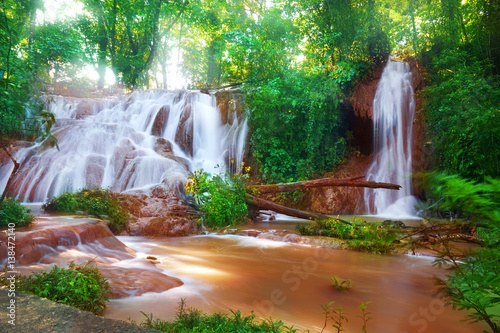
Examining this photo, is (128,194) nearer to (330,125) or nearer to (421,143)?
(330,125)

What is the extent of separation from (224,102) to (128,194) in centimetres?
912

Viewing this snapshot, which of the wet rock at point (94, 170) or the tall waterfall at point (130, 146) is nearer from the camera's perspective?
the tall waterfall at point (130, 146)

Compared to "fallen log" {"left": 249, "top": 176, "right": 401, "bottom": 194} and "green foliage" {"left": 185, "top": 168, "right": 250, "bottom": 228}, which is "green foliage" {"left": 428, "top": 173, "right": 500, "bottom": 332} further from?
"green foliage" {"left": 185, "top": 168, "right": 250, "bottom": 228}

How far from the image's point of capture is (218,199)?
8.72 m

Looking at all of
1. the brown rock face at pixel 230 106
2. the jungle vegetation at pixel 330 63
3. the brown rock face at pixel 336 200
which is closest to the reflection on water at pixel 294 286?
the jungle vegetation at pixel 330 63

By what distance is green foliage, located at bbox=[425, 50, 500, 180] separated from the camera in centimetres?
592

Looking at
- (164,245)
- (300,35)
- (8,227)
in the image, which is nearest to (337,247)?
(164,245)

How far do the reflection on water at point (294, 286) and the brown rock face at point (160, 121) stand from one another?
33.4 feet

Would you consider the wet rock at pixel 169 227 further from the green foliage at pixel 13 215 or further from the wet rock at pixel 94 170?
the wet rock at pixel 94 170

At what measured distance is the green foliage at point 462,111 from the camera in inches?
233

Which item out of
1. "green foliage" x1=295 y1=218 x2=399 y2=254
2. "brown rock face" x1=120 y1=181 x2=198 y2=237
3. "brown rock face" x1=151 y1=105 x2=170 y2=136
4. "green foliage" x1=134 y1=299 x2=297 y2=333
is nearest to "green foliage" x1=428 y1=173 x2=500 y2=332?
"green foliage" x1=134 y1=299 x2=297 y2=333

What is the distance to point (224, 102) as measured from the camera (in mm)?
16516

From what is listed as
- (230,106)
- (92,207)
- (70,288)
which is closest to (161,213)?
(92,207)

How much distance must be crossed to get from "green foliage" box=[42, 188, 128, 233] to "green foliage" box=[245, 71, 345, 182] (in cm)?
744
